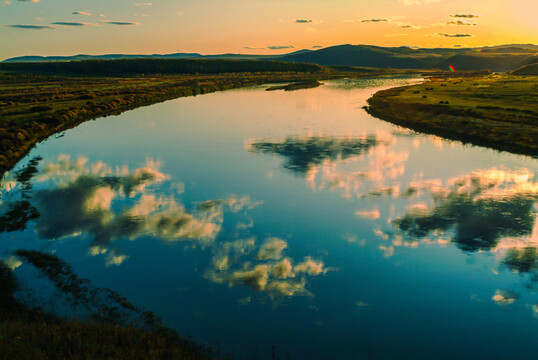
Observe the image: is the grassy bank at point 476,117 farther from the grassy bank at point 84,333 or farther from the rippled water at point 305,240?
the grassy bank at point 84,333

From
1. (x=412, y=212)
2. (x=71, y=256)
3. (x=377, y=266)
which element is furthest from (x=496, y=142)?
(x=71, y=256)

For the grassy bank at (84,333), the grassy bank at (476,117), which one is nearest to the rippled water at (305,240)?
the grassy bank at (84,333)

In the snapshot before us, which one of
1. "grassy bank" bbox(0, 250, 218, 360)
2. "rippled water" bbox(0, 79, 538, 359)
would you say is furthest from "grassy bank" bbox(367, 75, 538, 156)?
"grassy bank" bbox(0, 250, 218, 360)

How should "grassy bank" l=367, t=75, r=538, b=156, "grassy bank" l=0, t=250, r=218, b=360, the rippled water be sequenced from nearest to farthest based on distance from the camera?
"grassy bank" l=0, t=250, r=218, b=360 < the rippled water < "grassy bank" l=367, t=75, r=538, b=156

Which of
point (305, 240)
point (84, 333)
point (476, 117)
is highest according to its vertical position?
point (476, 117)

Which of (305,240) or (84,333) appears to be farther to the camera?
(305,240)

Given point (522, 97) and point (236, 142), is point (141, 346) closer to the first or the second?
point (236, 142)

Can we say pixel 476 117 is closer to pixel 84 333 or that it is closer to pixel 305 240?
pixel 305 240

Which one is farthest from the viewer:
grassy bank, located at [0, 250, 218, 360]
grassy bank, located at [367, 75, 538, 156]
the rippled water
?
grassy bank, located at [367, 75, 538, 156]

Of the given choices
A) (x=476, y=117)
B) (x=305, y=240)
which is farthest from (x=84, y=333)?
(x=476, y=117)

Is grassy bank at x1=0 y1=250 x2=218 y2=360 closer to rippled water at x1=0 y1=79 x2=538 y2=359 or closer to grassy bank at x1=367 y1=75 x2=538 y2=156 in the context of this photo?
rippled water at x1=0 y1=79 x2=538 y2=359
